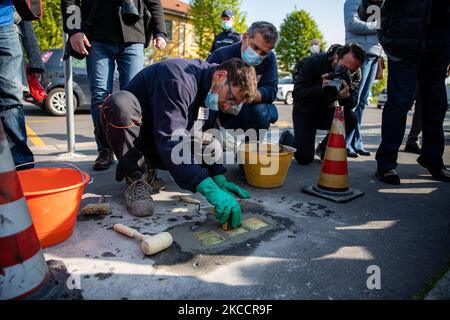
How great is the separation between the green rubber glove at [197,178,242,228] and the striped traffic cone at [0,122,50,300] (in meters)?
0.84

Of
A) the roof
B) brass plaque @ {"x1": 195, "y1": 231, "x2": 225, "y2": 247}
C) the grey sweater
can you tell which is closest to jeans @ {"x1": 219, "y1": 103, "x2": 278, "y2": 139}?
brass plaque @ {"x1": 195, "y1": 231, "x2": 225, "y2": 247}

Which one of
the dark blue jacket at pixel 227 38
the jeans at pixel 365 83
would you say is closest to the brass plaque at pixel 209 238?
the jeans at pixel 365 83

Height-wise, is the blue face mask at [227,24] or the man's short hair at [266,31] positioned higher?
the blue face mask at [227,24]

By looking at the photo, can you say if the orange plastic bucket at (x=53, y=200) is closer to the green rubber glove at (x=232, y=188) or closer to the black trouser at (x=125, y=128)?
the black trouser at (x=125, y=128)

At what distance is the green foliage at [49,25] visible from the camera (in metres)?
14.0

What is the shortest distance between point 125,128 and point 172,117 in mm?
377

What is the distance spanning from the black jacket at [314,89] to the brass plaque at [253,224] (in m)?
1.69

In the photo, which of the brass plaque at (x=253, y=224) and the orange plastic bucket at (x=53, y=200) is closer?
the orange plastic bucket at (x=53, y=200)

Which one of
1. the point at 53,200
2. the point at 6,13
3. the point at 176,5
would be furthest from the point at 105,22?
the point at 176,5

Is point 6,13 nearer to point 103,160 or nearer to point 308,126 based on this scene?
point 103,160

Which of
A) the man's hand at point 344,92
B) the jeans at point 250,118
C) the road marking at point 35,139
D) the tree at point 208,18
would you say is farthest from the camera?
the tree at point 208,18

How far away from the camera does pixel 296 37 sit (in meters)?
35.6
